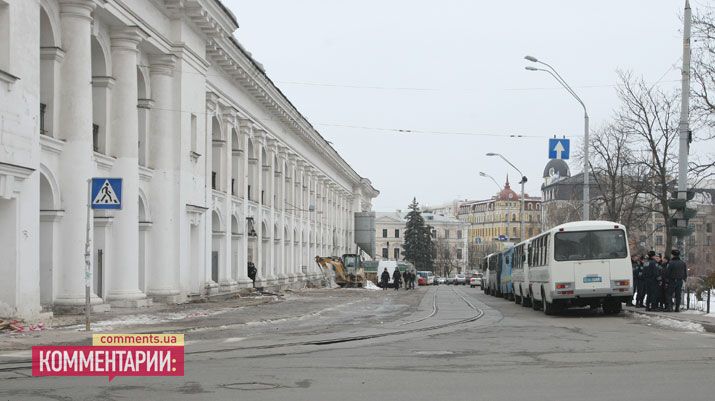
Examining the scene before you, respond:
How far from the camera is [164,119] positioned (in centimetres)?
3131

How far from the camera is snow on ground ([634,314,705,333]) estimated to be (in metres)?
20.7

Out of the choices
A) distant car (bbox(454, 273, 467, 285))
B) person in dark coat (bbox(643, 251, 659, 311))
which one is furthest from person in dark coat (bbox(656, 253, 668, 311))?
distant car (bbox(454, 273, 467, 285))

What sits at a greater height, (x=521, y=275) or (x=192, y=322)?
(x=521, y=275)

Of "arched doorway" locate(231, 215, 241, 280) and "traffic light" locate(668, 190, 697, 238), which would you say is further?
"arched doorway" locate(231, 215, 241, 280)

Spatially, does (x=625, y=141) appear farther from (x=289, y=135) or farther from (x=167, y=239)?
(x=167, y=239)

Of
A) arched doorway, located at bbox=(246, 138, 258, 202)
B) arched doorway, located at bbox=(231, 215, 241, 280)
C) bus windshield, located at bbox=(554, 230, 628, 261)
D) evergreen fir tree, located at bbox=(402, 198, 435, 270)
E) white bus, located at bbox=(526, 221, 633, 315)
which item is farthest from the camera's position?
evergreen fir tree, located at bbox=(402, 198, 435, 270)

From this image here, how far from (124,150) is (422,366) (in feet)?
56.0

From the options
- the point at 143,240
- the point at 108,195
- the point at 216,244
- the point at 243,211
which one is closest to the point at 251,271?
the point at 243,211

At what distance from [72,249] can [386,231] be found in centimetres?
16821

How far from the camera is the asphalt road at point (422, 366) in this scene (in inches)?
398

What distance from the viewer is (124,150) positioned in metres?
27.5

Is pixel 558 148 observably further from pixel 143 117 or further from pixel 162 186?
pixel 143 117

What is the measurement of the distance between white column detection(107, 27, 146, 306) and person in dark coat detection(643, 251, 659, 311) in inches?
593

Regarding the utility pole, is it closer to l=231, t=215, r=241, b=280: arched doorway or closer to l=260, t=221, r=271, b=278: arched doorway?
l=231, t=215, r=241, b=280: arched doorway
